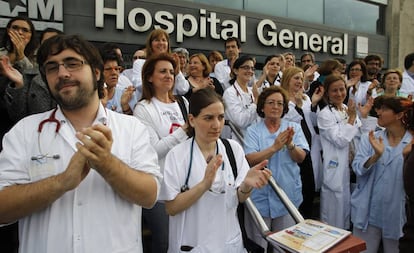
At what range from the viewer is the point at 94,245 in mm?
1613

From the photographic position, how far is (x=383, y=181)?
3514 mm

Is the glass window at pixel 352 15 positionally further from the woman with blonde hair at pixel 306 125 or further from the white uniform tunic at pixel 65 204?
the white uniform tunic at pixel 65 204

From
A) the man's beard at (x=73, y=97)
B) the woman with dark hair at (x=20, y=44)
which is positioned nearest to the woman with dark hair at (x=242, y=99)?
the woman with dark hair at (x=20, y=44)

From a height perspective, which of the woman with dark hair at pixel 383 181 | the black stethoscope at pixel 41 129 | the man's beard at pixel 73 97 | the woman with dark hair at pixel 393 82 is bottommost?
the woman with dark hair at pixel 383 181

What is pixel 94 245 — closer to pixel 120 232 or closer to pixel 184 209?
pixel 120 232

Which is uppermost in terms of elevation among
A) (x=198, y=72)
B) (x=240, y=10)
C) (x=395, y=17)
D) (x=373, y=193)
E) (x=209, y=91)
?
(x=395, y=17)

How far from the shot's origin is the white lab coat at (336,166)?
4164 millimetres

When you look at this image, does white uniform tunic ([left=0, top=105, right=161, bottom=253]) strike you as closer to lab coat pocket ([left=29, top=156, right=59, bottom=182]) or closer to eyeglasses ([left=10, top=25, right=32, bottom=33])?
Answer: lab coat pocket ([left=29, top=156, right=59, bottom=182])

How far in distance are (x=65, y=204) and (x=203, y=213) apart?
3.09ft

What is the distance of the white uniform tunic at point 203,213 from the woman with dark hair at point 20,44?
4.96ft

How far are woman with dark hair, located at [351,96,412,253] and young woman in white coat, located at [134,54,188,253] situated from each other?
78.8 inches

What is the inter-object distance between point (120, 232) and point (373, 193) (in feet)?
9.47

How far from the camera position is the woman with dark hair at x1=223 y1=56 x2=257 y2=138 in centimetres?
419

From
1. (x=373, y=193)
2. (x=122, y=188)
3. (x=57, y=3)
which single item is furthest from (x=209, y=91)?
(x=57, y=3)
